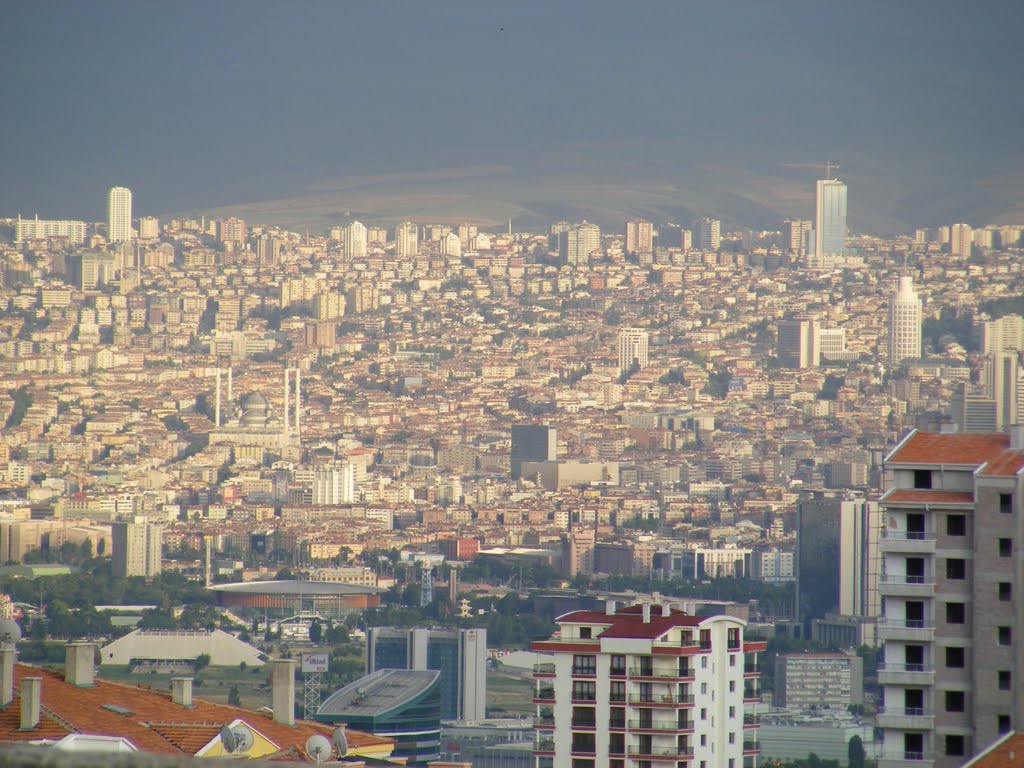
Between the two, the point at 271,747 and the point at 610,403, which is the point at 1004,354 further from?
the point at 271,747

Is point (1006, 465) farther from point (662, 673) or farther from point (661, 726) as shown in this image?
point (662, 673)

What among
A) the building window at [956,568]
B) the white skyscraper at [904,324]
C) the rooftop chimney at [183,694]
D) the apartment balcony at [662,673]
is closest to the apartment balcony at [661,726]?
the apartment balcony at [662,673]

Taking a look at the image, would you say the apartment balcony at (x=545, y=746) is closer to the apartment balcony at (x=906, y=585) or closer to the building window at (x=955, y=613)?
the apartment balcony at (x=906, y=585)

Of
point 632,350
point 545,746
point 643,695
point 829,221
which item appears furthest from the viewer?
point 829,221

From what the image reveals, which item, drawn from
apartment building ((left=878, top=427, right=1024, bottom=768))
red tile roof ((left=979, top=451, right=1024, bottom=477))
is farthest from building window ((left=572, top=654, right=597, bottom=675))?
red tile roof ((left=979, top=451, right=1024, bottom=477))

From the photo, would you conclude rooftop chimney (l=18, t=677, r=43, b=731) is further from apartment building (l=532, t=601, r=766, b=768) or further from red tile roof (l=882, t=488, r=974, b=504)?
apartment building (l=532, t=601, r=766, b=768)

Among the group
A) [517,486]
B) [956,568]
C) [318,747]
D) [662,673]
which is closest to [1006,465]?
[956,568]
